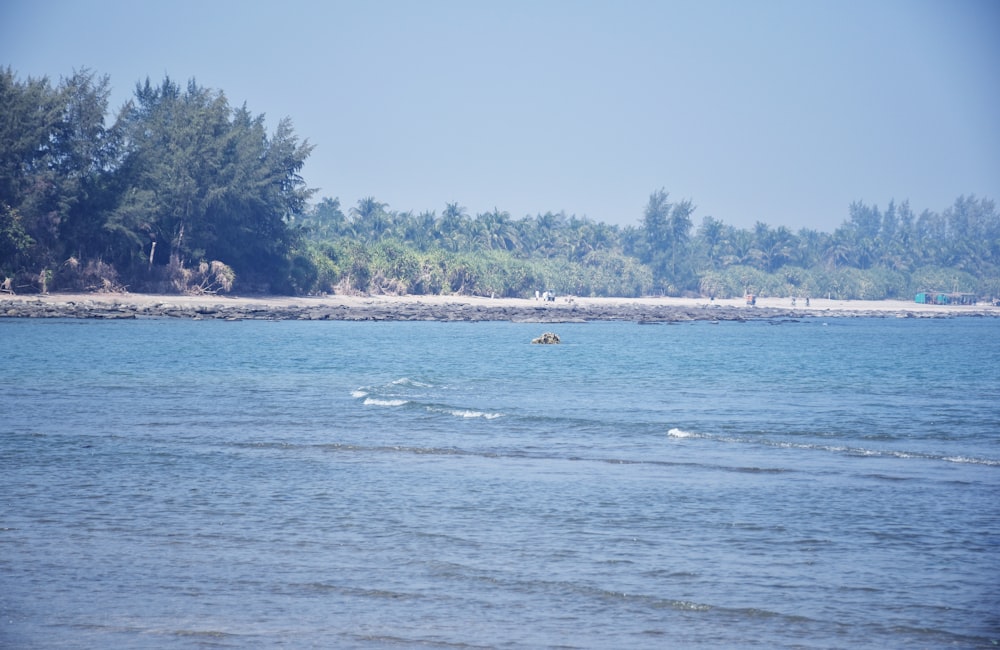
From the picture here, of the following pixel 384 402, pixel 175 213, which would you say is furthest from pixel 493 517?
pixel 175 213

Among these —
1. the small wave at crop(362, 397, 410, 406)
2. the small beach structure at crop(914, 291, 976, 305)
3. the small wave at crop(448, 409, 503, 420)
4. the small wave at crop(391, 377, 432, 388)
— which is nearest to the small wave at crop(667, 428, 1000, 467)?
the small wave at crop(448, 409, 503, 420)

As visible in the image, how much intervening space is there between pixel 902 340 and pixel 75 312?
54.3 meters

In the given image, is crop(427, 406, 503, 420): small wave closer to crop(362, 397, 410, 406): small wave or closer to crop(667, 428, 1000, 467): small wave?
crop(362, 397, 410, 406): small wave

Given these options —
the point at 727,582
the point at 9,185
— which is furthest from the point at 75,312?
the point at 727,582

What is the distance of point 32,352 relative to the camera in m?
43.1

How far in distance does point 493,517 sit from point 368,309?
76.3 m

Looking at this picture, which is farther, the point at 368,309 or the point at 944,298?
the point at 944,298

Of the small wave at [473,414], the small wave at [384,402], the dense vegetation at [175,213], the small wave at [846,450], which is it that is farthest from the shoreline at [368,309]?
the small wave at [846,450]

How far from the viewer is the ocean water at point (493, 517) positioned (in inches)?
398

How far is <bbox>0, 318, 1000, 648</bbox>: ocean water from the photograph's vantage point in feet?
33.2

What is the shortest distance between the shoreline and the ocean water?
139ft

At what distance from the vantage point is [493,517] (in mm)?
14219

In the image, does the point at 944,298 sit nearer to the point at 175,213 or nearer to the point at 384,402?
the point at 175,213

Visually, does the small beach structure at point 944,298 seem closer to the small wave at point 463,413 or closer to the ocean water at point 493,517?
the ocean water at point 493,517
